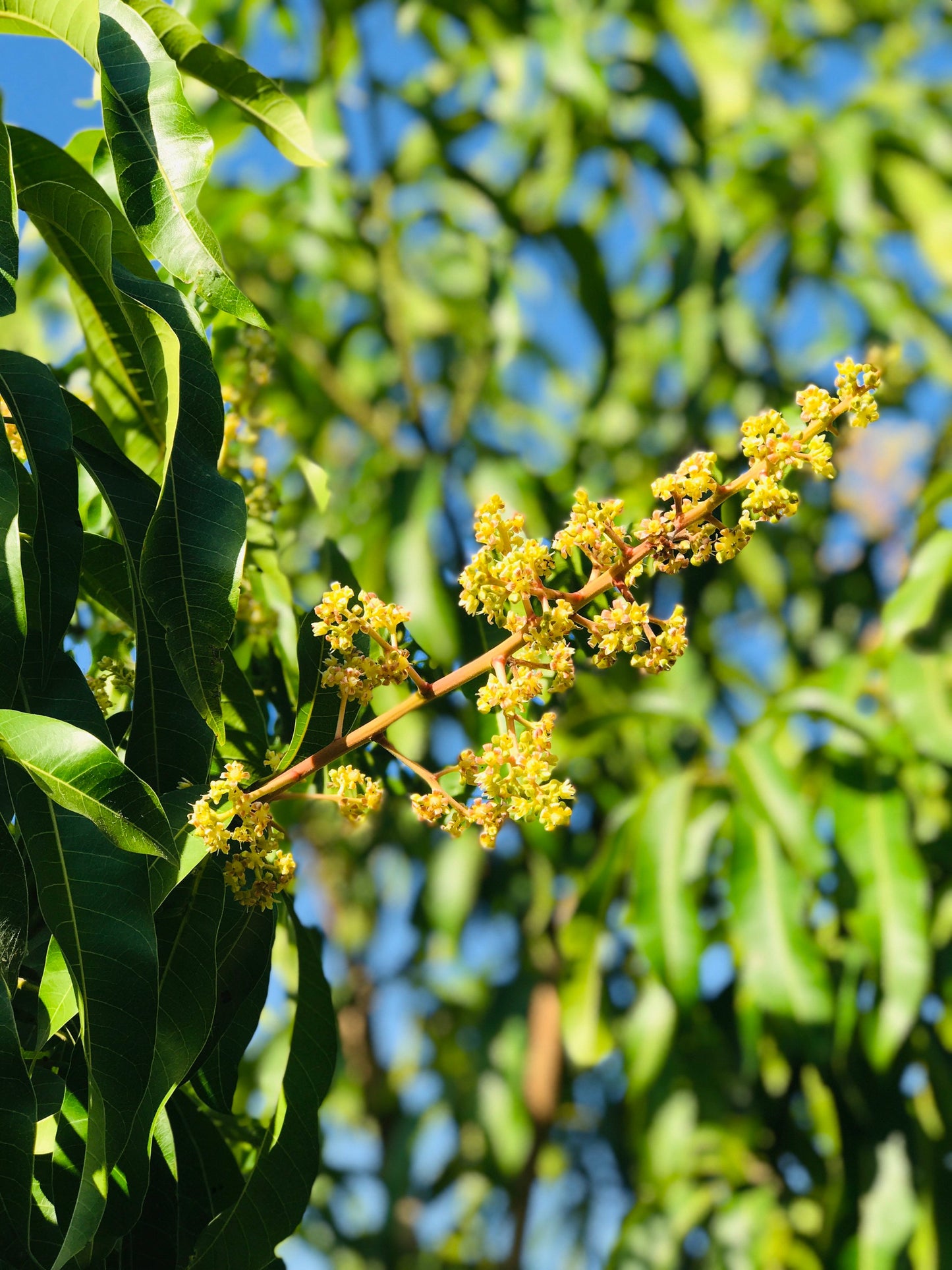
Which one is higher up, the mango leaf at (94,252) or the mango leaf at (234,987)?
the mango leaf at (94,252)

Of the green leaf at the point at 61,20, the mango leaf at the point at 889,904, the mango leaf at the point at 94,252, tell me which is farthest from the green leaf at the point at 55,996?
the mango leaf at the point at 889,904

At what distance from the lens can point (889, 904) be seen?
1.55 m

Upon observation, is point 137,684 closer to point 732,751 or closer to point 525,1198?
point 732,751

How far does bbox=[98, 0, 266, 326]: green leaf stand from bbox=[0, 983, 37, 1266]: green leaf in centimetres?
36

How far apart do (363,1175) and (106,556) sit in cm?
213

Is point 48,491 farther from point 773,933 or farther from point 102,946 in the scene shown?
point 773,933

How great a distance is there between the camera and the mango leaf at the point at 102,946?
1.82 ft

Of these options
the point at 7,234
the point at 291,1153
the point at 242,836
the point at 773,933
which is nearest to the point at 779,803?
the point at 773,933

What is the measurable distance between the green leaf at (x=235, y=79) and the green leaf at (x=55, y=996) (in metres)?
0.52

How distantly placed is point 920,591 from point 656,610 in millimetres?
722

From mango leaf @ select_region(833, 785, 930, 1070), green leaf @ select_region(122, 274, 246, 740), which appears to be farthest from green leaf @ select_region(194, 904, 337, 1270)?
mango leaf @ select_region(833, 785, 930, 1070)

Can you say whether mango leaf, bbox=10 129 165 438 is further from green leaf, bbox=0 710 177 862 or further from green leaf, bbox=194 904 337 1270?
green leaf, bbox=194 904 337 1270

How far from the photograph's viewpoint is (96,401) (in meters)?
0.93

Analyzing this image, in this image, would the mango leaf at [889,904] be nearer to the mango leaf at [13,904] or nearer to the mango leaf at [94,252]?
the mango leaf at [94,252]
